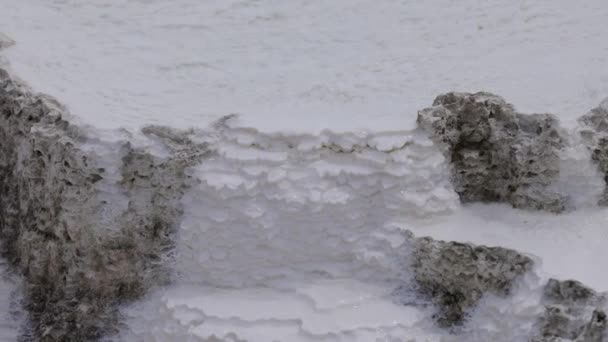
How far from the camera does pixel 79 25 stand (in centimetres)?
541

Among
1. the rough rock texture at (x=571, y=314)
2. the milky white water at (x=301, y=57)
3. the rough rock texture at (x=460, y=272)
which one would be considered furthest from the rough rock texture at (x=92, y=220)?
the rough rock texture at (x=571, y=314)

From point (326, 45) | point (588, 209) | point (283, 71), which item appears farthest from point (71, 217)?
point (588, 209)

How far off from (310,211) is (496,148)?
89 centimetres

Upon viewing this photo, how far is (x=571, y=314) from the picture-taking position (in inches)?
122

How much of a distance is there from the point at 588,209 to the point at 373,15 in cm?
218

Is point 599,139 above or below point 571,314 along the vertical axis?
above

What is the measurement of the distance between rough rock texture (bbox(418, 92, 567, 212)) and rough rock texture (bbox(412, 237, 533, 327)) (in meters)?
0.43

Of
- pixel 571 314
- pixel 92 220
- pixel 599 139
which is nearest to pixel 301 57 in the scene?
pixel 92 220

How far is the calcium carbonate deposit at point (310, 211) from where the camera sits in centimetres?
344

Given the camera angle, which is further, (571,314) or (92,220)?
(92,220)

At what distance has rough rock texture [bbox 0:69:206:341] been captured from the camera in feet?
12.3

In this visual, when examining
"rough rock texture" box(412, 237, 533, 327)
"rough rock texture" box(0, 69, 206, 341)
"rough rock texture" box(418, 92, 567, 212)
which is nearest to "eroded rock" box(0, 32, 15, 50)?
"rough rock texture" box(0, 69, 206, 341)

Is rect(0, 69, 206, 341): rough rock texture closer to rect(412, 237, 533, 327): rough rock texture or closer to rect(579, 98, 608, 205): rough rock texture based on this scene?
rect(412, 237, 533, 327): rough rock texture

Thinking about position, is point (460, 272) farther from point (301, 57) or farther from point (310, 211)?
point (301, 57)
